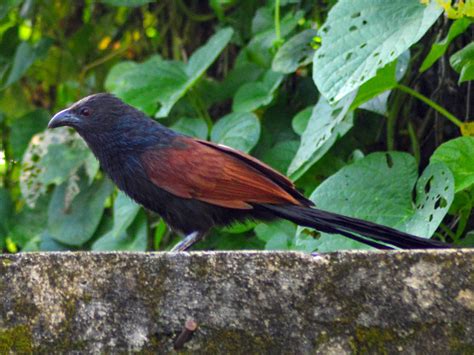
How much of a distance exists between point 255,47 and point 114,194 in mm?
971

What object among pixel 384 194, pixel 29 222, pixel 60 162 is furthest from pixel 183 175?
pixel 29 222

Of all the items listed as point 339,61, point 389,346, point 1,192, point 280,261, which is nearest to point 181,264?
point 280,261

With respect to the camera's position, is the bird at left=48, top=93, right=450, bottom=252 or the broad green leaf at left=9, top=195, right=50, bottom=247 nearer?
the bird at left=48, top=93, right=450, bottom=252

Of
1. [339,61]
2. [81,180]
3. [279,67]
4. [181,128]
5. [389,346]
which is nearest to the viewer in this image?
[389,346]

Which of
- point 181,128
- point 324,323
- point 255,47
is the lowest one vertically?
point 181,128

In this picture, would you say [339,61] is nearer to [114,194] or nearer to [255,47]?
[255,47]

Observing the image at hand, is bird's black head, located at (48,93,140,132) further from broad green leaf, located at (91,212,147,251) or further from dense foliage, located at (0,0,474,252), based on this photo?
broad green leaf, located at (91,212,147,251)

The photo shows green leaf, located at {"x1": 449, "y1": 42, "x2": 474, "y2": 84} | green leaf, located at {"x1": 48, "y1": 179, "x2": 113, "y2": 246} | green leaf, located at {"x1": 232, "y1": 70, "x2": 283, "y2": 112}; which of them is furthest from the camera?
green leaf, located at {"x1": 48, "y1": 179, "x2": 113, "y2": 246}

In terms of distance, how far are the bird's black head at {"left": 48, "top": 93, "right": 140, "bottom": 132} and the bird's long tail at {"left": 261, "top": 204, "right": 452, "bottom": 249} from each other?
698 mm

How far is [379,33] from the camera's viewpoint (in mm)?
2607

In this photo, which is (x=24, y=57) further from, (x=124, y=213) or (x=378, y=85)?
(x=378, y=85)

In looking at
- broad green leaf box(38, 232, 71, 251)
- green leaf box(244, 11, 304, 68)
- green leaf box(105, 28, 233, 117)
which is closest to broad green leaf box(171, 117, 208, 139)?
green leaf box(105, 28, 233, 117)

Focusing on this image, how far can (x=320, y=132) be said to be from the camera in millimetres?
2908

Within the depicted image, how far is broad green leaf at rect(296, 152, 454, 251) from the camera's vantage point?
2477 millimetres
